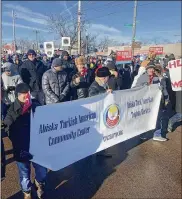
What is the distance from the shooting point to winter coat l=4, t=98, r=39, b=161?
3.27 meters

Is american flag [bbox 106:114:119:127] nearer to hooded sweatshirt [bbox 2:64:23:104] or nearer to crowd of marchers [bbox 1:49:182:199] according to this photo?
crowd of marchers [bbox 1:49:182:199]

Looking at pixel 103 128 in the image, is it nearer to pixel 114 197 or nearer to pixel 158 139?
pixel 114 197

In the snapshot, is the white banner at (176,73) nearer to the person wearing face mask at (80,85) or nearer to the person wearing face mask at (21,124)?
the person wearing face mask at (80,85)

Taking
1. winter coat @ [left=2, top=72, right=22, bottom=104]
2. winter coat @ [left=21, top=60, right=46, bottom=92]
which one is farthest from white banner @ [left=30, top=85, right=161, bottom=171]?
winter coat @ [left=21, top=60, right=46, bottom=92]

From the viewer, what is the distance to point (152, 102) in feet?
20.1

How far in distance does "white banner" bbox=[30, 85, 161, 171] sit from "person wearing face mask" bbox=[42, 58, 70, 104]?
41.3 inches

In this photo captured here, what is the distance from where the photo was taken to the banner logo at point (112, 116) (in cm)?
467

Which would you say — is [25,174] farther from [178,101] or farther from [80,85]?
[178,101]

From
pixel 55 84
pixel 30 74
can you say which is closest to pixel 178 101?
pixel 55 84

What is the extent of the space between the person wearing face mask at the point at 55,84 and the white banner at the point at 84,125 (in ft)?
3.44

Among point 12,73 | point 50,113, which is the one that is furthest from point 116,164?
point 12,73

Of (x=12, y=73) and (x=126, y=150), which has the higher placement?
(x=12, y=73)

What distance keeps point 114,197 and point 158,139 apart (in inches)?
115

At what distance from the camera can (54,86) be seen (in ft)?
16.9
